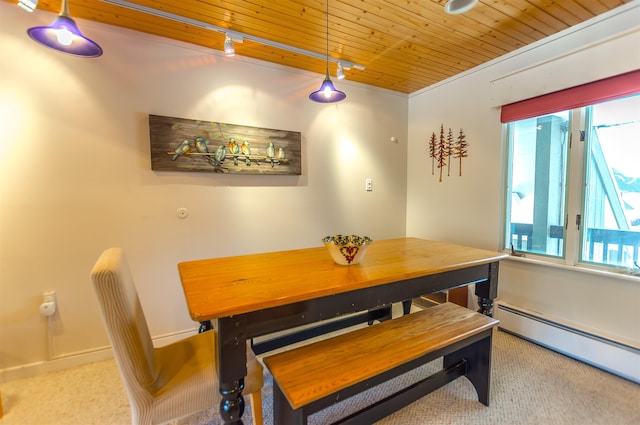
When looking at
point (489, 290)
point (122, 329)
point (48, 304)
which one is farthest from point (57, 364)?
point (489, 290)

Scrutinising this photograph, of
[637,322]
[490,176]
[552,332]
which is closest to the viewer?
[637,322]

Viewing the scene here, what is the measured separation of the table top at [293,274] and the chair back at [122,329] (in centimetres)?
22

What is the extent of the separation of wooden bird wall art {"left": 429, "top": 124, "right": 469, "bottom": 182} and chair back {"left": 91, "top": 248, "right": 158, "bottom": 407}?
3.02 meters

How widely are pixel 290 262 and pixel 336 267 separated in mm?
284

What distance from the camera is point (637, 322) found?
1.84 metres

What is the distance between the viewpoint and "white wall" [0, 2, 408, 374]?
73.5 inches

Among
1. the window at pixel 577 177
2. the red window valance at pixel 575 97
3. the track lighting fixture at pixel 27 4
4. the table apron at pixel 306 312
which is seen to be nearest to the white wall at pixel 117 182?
A: the track lighting fixture at pixel 27 4

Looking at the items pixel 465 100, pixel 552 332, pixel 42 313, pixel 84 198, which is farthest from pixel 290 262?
pixel 465 100

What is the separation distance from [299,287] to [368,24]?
6.48 ft

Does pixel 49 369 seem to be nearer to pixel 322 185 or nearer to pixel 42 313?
pixel 42 313

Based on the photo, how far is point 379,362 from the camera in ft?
4.08

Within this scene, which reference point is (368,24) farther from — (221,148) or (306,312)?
(306,312)

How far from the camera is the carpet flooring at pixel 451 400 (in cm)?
154

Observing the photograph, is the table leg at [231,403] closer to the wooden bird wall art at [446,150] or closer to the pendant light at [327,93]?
the pendant light at [327,93]
